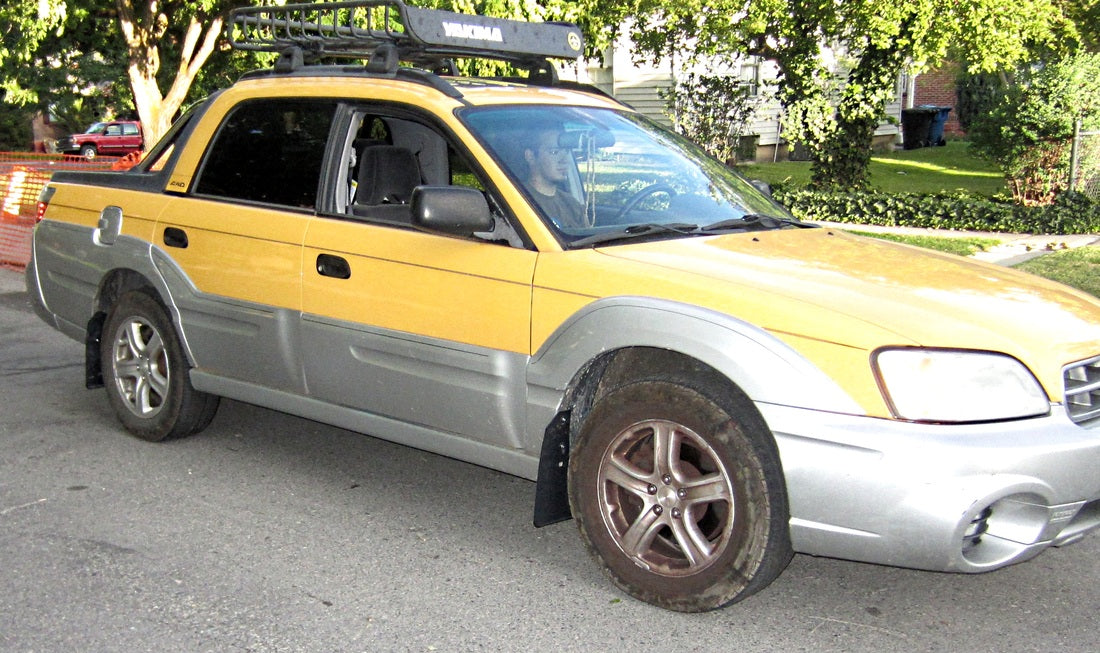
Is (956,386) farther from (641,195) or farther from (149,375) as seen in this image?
(149,375)

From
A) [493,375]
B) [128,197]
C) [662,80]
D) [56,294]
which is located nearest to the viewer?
[493,375]

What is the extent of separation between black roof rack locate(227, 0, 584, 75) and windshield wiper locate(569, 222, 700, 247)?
135 centimetres

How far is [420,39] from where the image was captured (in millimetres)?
5047

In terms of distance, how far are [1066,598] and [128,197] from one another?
4591 millimetres

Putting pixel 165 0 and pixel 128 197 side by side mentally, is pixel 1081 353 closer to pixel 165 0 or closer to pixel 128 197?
pixel 128 197

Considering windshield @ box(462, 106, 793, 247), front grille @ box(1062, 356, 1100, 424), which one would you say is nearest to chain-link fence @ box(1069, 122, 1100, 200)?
windshield @ box(462, 106, 793, 247)

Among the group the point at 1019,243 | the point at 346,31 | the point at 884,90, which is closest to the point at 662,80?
the point at 884,90

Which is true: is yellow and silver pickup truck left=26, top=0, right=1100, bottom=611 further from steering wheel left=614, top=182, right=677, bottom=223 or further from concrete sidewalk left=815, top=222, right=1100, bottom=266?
concrete sidewalk left=815, top=222, right=1100, bottom=266

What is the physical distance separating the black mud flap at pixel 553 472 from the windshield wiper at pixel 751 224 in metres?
0.97

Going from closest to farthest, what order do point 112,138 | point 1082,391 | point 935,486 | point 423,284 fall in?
point 935,486 → point 1082,391 → point 423,284 → point 112,138

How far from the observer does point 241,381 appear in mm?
5383

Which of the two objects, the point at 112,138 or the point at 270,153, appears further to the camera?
the point at 112,138

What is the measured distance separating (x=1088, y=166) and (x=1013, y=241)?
95.6 inches

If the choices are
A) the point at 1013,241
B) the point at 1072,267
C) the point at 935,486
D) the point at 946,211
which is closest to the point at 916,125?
the point at 946,211
